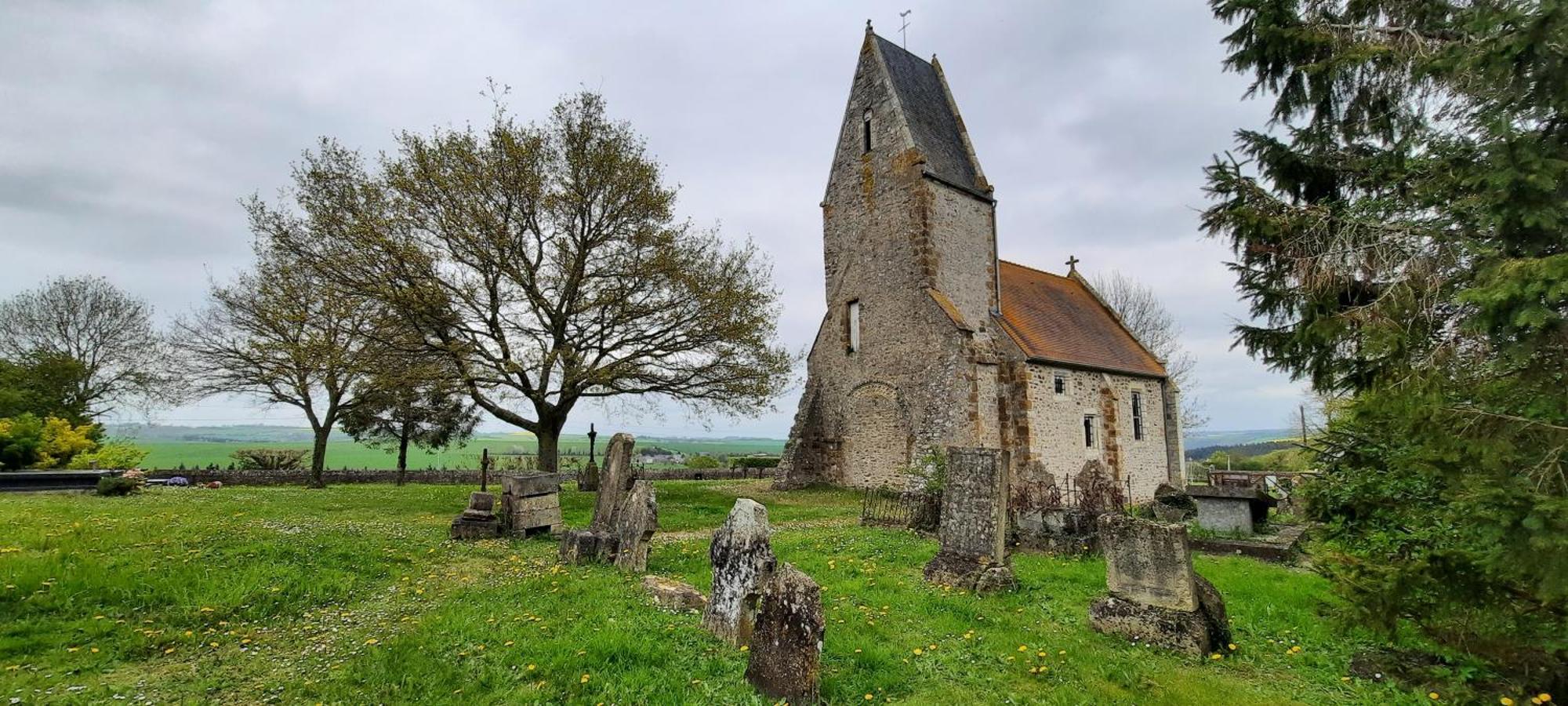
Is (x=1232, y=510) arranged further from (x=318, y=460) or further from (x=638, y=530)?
(x=318, y=460)

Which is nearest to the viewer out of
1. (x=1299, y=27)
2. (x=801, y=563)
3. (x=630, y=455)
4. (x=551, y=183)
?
(x=1299, y=27)

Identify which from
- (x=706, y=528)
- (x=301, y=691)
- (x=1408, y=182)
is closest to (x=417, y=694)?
(x=301, y=691)

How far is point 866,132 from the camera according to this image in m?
22.3

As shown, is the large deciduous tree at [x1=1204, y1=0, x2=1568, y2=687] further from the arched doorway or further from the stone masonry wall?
the arched doorway

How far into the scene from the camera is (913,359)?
20.1 meters

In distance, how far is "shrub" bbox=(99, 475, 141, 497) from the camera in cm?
1500

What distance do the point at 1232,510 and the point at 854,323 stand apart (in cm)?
1225

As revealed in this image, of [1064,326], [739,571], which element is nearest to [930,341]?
[1064,326]

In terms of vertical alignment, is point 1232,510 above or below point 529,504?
below

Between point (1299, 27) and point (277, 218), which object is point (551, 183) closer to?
point (277, 218)

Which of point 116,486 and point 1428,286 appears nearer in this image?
point 1428,286

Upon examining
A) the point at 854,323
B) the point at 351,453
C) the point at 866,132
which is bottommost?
the point at 351,453

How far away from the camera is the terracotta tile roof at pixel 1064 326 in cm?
2153

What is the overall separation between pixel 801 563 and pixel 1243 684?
17.4ft
